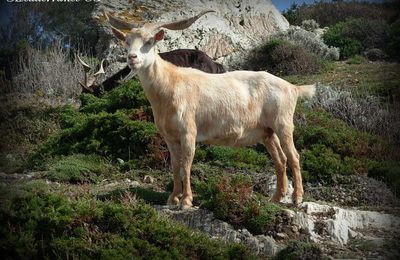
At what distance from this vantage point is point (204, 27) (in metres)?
21.1

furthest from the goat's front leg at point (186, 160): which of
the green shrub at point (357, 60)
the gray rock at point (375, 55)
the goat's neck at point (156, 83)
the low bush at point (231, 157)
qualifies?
the gray rock at point (375, 55)

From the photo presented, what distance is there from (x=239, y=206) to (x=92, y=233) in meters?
2.16

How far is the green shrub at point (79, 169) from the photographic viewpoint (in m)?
10.6

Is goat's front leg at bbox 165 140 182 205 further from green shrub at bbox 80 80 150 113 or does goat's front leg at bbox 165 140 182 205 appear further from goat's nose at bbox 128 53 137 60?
green shrub at bbox 80 80 150 113

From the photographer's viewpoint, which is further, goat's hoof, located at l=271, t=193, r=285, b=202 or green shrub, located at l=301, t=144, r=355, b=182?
green shrub, located at l=301, t=144, r=355, b=182

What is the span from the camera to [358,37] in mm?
24594

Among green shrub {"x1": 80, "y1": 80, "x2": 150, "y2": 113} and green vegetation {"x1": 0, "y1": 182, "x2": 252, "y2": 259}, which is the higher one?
green shrub {"x1": 80, "y1": 80, "x2": 150, "y2": 113}

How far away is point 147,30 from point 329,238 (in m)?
3.83

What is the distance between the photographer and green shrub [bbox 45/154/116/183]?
34.7 ft

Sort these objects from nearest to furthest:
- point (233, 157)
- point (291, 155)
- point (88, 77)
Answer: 1. point (291, 155)
2. point (233, 157)
3. point (88, 77)

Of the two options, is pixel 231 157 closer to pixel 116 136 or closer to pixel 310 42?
pixel 116 136

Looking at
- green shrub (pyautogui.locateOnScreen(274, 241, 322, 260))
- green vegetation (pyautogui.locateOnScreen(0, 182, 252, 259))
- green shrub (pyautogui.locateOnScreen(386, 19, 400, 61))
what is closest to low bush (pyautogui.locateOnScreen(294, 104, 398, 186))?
green shrub (pyautogui.locateOnScreen(274, 241, 322, 260))

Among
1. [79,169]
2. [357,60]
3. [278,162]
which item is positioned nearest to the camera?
[278,162]

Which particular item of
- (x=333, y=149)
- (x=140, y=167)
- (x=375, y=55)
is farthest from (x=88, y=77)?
(x=375, y=55)
